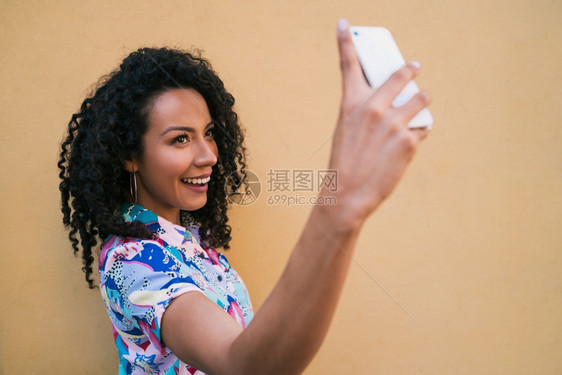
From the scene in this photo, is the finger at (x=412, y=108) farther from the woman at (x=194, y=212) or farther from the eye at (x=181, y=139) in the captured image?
the eye at (x=181, y=139)

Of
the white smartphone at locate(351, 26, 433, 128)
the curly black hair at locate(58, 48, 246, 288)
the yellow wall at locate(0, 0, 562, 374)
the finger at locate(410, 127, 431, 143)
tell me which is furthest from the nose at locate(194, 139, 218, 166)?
the finger at locate(410, 127, 431, 143)

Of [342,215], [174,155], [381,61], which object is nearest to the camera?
[342,215]

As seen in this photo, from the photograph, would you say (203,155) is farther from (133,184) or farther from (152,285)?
(152,285)

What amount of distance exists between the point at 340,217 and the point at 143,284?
0.48 metres

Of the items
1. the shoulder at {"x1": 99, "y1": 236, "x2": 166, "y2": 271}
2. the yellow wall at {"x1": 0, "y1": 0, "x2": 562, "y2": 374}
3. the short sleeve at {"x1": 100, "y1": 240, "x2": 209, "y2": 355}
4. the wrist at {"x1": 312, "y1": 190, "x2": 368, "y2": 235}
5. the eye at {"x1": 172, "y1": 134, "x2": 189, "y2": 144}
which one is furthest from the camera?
the yellow wall at {"x1": 0, "y1": 0, "x2": 562, "y2": 374}

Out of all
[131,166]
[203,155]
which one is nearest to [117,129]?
[131,166]

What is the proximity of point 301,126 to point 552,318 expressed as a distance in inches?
40.5

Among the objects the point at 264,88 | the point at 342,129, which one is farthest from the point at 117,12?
the point at 342,129

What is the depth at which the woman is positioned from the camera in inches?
16.8

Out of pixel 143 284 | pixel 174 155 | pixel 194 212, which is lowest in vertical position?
pixel 143 284

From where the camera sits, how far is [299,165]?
129 cm

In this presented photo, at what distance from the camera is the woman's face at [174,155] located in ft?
3.00

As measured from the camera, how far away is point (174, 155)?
36.0 inches

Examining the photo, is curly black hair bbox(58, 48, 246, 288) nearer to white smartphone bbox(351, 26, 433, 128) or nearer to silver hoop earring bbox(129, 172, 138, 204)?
silver hoop earring bbox(129, 172, 138, 204)
